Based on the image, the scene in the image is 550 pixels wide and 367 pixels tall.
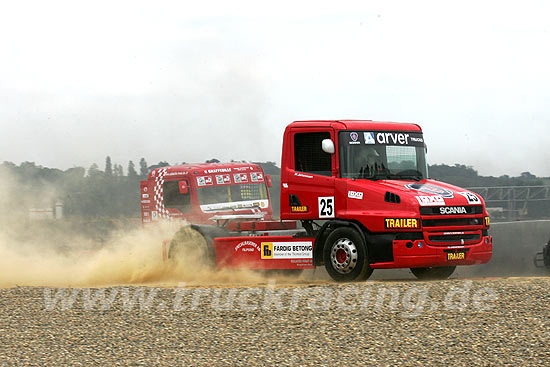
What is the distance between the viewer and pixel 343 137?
13.7 metres

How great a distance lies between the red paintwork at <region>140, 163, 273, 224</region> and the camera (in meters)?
21.2

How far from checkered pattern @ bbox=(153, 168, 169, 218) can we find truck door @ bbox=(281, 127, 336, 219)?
8.71 metres

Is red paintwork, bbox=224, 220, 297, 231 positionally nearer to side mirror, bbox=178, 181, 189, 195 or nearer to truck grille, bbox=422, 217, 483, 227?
truck grille, bbox=422, 217, 483, 227

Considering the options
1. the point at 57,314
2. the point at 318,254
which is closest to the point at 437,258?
the point at 318,254

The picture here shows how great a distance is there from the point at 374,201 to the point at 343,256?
101cm

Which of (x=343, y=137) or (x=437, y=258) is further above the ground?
(x=343, y=137)

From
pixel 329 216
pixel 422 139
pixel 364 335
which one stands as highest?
pixel 422 139

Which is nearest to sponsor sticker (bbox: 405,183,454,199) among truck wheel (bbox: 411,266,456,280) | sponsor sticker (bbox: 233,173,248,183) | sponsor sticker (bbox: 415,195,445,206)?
sponsor sticker (bbox: 415,195,445,206)

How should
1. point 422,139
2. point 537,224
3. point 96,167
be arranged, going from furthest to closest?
point 96,167
point 537,224
point 422,139

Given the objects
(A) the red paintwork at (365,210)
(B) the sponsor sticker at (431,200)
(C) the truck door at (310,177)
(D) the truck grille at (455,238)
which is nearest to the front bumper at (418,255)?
(A) the red paintwork at (365,210)

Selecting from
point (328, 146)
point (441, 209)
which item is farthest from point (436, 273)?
point (328, 146)

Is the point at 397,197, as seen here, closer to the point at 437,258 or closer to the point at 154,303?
the point at 437,258

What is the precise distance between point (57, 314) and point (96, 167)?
125 feet

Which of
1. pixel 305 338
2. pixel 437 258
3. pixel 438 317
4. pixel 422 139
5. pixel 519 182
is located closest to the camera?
pixel 305 338
